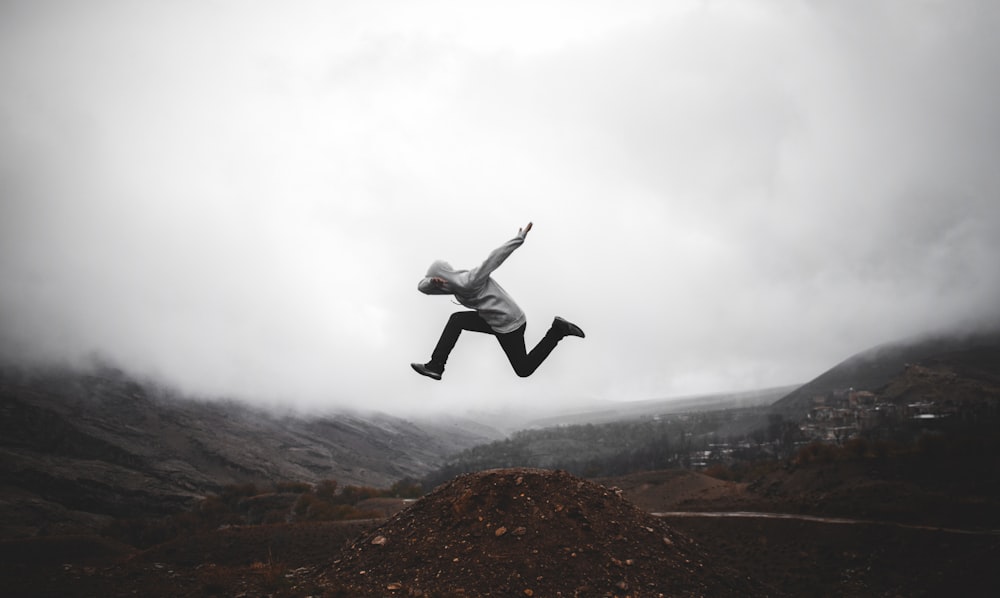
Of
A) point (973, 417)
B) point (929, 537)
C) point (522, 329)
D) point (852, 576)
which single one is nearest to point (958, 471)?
point (929, 537)

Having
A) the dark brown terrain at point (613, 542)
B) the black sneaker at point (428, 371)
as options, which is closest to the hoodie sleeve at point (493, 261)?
the black sneaker at point (428, 371)

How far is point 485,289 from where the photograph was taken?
992cm

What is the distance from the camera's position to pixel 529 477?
67.8 feet

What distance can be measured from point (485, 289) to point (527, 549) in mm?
10546

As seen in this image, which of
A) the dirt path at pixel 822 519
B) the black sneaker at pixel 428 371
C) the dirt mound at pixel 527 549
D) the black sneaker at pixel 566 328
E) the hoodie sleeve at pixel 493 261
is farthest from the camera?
the dirt path at pixel 822 519

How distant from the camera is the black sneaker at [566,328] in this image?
35.2 feet

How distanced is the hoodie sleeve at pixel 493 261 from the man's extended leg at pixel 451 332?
92 cm

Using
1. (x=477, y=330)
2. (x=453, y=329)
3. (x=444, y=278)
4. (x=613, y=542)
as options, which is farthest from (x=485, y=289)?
(x=613, y=542)

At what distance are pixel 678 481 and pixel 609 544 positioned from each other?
212 feet

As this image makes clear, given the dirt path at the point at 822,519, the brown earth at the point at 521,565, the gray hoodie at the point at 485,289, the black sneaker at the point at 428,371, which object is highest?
the gray hoodie at the point at 485,289

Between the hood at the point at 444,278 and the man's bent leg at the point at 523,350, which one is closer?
the hood at the point at 444,278

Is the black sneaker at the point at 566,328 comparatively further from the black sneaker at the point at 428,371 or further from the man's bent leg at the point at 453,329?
the black sneaker at the point at 428,371

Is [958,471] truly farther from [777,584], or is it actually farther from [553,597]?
[553,597]

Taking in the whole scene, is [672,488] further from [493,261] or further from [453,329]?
[493,261]
